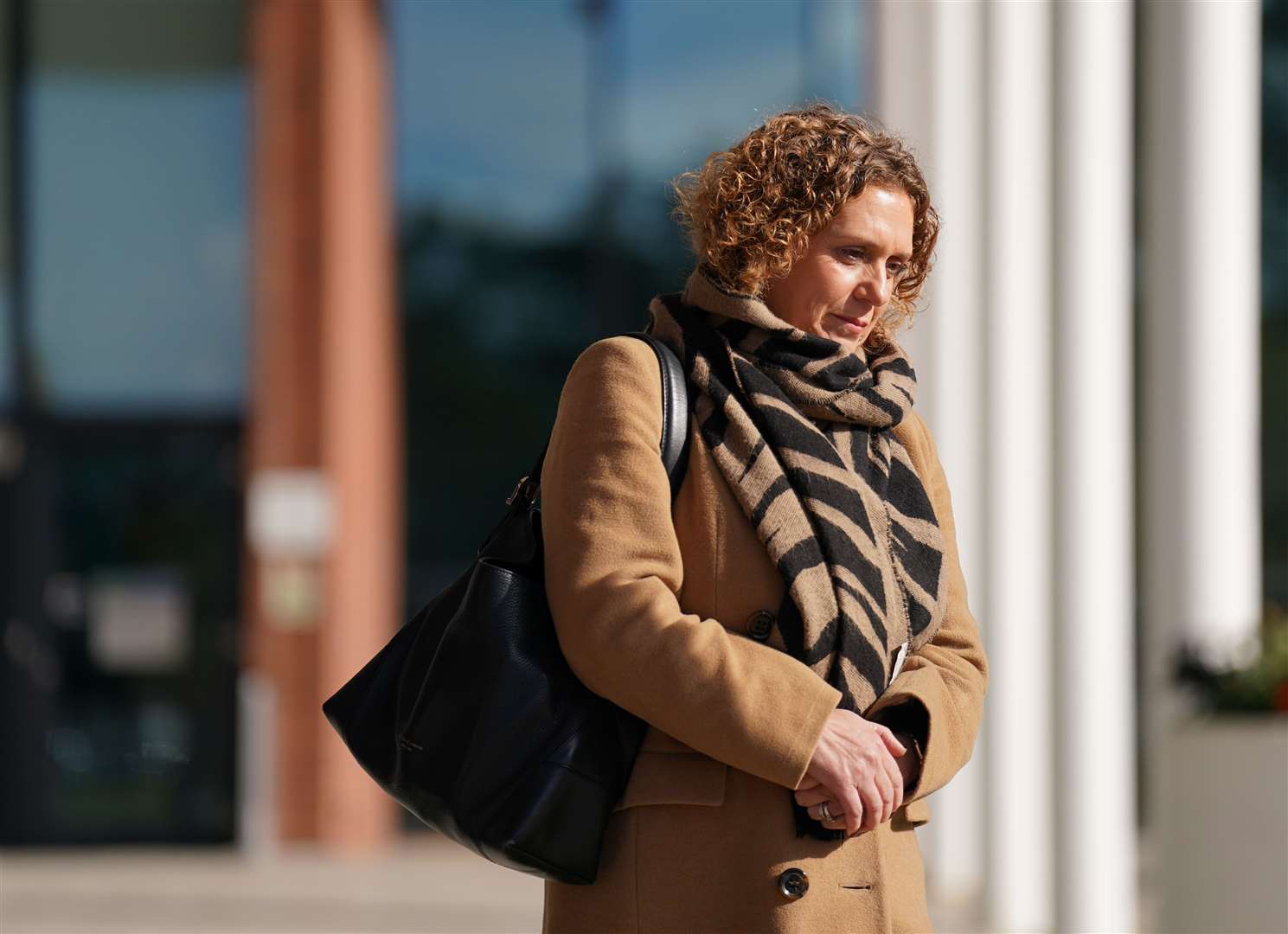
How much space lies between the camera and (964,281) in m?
9.41

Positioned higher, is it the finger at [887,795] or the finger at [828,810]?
the finger at [887,795]

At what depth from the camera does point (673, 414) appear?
232cm

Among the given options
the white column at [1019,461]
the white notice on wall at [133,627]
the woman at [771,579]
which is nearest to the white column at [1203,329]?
the white column at [1019,461]

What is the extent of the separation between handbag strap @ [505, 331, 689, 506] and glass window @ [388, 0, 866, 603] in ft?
38.1

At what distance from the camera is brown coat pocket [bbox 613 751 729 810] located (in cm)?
225

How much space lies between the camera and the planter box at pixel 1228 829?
5.32m

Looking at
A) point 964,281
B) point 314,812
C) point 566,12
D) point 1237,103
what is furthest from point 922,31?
point 314,812

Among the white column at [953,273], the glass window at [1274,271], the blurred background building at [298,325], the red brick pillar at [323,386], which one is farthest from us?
the glass window at [1274,271]

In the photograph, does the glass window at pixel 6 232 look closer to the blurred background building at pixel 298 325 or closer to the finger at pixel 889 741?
the blurred background building at pixel 298 325

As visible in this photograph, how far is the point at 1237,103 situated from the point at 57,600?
31.1 ft

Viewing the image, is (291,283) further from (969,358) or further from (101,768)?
(969,358)

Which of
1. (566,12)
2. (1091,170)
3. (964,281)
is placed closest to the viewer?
(1091,170)

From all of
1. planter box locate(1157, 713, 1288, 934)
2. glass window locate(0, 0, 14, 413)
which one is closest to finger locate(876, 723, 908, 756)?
planter box locate(1157, 713, 1288, 934)

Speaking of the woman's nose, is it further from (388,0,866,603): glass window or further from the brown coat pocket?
(388,0,866,603): glass window
